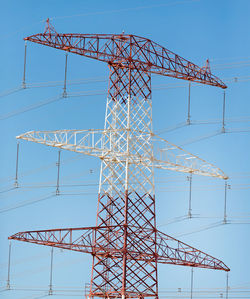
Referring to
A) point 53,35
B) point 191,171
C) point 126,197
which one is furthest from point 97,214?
point 53,35

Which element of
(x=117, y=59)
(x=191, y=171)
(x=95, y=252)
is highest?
(x=117, y=59)

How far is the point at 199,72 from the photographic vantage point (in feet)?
305

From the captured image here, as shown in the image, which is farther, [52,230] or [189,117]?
[189,117]

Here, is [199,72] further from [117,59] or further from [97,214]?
[97,214]

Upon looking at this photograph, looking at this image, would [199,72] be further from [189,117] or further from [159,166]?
Result: [159,166]

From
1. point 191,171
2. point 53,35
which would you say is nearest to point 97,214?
point 191,171

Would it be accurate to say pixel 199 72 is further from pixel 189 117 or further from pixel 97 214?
pixel 97 214

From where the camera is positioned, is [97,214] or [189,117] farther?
[189,117]

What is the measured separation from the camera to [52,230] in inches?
3307

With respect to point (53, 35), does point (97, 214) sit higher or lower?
lower

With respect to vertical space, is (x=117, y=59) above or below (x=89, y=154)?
above

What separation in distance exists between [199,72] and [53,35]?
12.8 m

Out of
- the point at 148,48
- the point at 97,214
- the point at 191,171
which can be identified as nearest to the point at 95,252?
the point at 97,214

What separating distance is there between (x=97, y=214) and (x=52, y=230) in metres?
4.79
